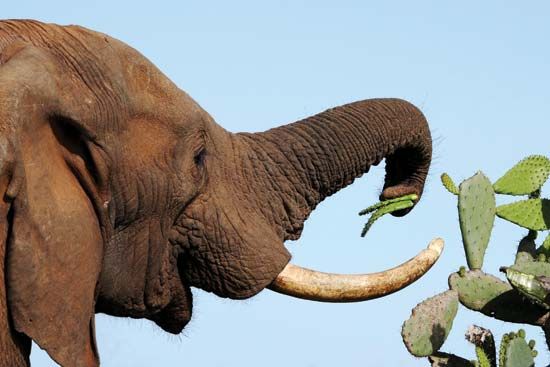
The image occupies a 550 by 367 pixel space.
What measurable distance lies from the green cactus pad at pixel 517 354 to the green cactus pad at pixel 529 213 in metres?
0.78

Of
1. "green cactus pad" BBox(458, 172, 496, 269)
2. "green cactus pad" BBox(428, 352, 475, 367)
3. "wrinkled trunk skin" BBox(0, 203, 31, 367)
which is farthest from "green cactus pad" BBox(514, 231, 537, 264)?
"wrinkled trunk skin" BBox(0, 203, 31, 367)

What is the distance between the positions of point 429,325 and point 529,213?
0.78 metres

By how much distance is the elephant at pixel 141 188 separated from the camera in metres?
5.31

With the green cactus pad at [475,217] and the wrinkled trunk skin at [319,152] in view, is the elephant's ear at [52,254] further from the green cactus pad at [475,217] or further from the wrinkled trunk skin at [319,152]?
the green cactus pad at [475,217]

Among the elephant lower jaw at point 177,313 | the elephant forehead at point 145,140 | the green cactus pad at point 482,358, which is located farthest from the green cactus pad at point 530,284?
the elephant forehead at point 145,140

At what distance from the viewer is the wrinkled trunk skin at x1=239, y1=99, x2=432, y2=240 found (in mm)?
6688

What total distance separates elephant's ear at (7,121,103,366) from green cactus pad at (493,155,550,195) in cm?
247

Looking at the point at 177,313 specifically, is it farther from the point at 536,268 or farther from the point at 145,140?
the point at 536,268

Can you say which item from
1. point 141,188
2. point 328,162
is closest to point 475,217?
point 328,162

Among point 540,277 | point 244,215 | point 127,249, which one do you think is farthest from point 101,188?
point 540,277

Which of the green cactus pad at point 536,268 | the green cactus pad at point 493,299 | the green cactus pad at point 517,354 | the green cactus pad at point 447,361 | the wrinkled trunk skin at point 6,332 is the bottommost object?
the wrinkled trunk skin at point 6,332

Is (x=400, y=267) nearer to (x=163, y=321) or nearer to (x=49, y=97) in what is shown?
(x=163, y=321)

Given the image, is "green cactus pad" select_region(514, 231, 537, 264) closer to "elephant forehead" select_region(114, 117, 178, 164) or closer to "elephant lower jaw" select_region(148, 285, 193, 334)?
"elephant lower jaw" select_region(148, 285, 193, 334)

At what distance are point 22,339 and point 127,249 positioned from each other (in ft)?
2.50
